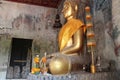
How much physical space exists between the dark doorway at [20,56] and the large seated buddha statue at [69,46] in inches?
97.7

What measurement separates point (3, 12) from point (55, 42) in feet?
6.42

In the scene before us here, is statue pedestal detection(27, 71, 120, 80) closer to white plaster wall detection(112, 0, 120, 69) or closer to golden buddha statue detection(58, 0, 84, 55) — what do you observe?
white plaster wall detection(112, 0, 120, 69)

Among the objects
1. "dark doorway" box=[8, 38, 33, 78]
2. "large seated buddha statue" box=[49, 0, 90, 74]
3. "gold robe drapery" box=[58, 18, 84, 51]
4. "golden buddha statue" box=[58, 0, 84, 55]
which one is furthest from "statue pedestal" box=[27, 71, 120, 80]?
"dark doorway" box=[8, 38, 33, 78]

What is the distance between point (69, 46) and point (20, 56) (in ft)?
9.19

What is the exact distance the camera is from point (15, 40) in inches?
201

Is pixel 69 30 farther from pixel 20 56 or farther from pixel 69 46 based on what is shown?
pixel 20 56

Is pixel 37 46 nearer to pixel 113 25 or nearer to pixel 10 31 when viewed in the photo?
pixel 10 31

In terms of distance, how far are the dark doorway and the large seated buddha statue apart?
248cm

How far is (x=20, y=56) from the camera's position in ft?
16.5

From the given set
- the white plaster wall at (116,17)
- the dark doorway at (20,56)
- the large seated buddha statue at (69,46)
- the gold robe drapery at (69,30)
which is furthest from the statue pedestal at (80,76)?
the dark doorway at (20,56)

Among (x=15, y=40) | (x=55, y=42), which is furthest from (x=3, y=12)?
(x=55, y=42)

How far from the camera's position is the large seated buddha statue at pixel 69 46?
83.1 inches

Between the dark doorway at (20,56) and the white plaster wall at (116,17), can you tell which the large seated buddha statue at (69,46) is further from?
the dark doorway at (20,56)

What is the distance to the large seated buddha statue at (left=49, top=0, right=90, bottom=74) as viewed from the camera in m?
2.11
